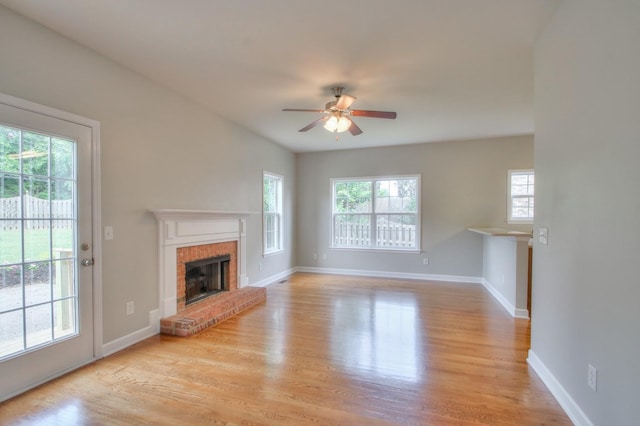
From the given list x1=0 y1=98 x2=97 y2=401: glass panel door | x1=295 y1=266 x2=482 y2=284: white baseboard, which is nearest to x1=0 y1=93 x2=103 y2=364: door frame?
x1=0 y1=98 x2=97 y2=401: glass panel door

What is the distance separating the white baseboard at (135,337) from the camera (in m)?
2.81

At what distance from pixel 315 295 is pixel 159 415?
10.1 feet

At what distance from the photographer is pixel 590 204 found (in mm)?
1756

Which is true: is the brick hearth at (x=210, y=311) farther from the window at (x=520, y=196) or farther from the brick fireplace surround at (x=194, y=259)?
the window at (x=520, y=196)

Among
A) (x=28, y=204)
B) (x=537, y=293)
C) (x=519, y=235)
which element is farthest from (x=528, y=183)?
(x=28, y=204)

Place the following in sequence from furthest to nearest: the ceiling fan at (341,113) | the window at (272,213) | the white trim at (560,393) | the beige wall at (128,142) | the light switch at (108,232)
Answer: the window at (272,213)
the ceiling fan at (341,113)
the light switch at (108,232)
the beige wall at (128,142)
the white trim at (560,393)

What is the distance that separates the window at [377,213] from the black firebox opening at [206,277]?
2767mm

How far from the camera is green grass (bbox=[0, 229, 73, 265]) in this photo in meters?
2.11

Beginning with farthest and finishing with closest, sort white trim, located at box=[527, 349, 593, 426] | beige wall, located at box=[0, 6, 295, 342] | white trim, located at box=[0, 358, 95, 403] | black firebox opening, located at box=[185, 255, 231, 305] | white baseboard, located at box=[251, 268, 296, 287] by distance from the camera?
white baseboard, located at box=[251, 268, 296, 287], black firebox opening, located at box=[185, 255, 231, 305], beige wall, located at box=[0, 6, 295, 342], white trim, located at box=[0, 358, 95, 403], white trim, located at box=[527, 349, 593, 426]

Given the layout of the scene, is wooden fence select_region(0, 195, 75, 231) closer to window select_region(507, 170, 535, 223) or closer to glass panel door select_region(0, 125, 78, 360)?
glass panel door select_region(0, 125, 78, 360)

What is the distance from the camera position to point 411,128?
498cm

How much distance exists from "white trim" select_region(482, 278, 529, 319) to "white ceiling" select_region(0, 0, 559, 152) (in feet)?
8.58

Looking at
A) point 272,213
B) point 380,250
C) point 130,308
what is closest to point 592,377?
point 130,308

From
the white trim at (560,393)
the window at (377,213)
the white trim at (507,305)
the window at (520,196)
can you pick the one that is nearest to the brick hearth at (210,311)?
the window at (377,213)
